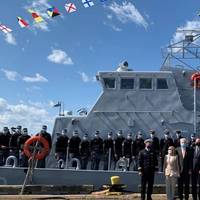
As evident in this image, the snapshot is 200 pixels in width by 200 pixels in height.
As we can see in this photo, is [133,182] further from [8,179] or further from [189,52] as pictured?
[189,52]

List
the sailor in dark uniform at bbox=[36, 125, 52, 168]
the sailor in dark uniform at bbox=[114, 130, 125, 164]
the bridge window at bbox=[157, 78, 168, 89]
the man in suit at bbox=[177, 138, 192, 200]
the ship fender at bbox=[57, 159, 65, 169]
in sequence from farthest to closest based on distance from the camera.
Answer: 1. the bridge window at bbox=[157, 78, 168, 89]
2. the ship fender at bbox=[57, 159, 65, 169]
3. the sailor in dark uniform at bbox=[114, 130, 125, 164]
4. the sailor in dark uniform at bbox=[36, 125, 52, 168]
5. the man in suit at bbox=[177, 138, 192, 200]

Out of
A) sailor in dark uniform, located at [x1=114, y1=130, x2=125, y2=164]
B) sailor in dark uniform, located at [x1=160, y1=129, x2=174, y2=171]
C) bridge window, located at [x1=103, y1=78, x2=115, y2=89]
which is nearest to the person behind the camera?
sailor in dark uniform, located at [x1=160, y1=129, x2=174, y2=171]

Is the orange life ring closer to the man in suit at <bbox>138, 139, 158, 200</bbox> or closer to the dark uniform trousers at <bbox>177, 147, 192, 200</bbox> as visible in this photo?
the dark uniform trousers at <bbox>177, 147, 192, 200</bbox>

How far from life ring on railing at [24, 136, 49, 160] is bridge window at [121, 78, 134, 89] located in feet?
12.4

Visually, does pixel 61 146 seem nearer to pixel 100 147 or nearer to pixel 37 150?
pixel 37 150

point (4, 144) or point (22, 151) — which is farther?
point (4, 144)

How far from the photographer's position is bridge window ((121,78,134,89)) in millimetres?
15383

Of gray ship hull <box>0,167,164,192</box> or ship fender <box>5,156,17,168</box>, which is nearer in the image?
gray ship hull <box>0,167,164,192</box>

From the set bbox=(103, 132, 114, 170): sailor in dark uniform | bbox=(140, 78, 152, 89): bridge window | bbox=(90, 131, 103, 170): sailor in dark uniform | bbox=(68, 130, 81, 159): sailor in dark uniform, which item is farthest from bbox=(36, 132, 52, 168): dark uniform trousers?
bbox=(140, 78, 152, 89): bridge window

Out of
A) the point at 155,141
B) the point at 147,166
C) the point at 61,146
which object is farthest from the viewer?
the point at 61,146

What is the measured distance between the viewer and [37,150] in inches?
516

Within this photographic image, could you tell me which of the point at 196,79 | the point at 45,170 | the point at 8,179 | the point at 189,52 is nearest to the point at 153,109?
the point at 196,79

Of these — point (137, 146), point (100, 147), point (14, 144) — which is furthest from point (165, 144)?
point (14, 144)

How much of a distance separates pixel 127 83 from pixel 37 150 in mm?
4166
